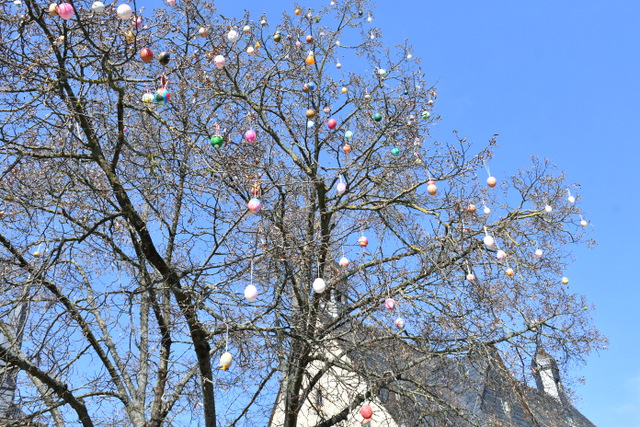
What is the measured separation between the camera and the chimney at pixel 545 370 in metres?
7.99

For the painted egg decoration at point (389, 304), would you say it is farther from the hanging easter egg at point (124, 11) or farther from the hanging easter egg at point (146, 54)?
the hanging easter egg at point (124, 11)

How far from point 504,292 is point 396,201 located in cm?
190

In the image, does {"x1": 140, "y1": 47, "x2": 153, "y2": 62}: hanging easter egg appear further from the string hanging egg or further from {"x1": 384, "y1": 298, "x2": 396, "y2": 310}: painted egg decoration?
{"x1": 384, "y1": 298, "x2": 396, "y2": 310}: painted egg decoration

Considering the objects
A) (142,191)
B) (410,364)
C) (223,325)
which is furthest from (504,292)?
(142,191)

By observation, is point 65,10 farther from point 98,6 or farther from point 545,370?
point 545,370

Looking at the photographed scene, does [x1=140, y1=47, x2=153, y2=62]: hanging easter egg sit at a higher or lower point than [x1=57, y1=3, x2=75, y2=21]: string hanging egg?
lower

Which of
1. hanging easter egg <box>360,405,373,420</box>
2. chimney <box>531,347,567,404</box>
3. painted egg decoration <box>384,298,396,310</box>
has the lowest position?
hanging easter egg <box>360,405,373,420</box>

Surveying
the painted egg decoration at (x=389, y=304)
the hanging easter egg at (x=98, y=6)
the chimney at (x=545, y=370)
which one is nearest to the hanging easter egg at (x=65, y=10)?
the hanging easter egg at (x=98, y=6)

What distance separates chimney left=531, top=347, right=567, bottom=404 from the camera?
799cm

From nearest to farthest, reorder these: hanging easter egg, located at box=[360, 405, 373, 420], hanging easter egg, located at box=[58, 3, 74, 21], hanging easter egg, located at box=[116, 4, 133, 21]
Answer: hanging easter egg, located at box=[58, 3, 74, 21], hanging easter egg, located at box=[116, 4, 133, 21], hanging easter egg, located at box=[360, 405, 373, 420]

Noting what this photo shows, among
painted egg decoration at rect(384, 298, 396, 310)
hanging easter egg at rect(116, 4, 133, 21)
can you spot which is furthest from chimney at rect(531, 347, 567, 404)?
hanging easter egg at rect(116, 4, 133, 21)

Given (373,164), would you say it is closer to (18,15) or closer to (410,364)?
(410,364)

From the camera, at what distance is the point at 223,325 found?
6492 millimetres

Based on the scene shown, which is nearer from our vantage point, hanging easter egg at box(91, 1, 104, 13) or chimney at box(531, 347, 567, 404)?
Answer: hanging easter egg at box(91, 1, 104, 13)
